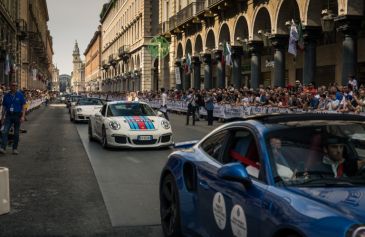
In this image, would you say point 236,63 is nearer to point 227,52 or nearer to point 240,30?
point 240,30

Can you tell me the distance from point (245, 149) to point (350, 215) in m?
1.48

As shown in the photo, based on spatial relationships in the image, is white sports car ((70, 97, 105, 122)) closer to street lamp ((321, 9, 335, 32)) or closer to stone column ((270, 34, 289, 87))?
stone column ((270, 34, 289, 87))

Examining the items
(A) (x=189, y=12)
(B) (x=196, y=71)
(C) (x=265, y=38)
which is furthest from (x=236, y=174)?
(A) (x=189, y=12)

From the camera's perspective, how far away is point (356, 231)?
294 centimetres

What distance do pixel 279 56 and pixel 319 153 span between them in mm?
25539

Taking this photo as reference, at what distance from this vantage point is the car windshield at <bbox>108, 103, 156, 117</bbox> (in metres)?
14.9

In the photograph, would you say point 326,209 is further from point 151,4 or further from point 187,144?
point 151,4

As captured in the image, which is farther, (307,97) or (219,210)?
(307,97)

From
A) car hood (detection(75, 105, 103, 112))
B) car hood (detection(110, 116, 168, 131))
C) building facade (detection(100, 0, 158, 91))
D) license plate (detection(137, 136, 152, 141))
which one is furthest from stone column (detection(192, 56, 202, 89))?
license plate (detection(137, 136, 152, 141))

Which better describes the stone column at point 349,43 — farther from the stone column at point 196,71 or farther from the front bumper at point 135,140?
the stone column at point 196,71

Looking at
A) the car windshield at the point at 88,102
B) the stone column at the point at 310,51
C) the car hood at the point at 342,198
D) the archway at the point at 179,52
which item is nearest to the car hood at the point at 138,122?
the car hood at the point at 342,198

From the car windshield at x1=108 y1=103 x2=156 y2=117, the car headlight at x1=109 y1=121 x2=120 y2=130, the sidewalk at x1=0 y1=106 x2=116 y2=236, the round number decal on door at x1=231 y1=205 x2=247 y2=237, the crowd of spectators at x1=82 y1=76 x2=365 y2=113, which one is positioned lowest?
the sidewalk at x1=0 y1=106 x2=116 y2=236

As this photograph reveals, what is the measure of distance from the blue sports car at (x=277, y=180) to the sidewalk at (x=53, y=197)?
1.44 meters

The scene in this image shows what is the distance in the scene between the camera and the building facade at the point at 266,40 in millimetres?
22719
